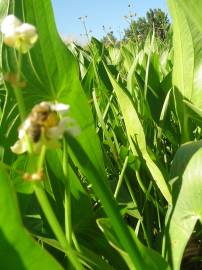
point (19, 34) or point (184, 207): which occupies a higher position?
point (19, 34)

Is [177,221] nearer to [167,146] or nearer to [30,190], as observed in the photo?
[30,190]

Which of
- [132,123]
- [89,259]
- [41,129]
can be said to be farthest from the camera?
[132,123]

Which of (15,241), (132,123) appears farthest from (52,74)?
(15,241)

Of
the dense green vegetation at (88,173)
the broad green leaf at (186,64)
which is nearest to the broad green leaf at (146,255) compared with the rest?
the dense green vegetation at (88,173)

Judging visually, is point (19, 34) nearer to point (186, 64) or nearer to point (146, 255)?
point (146, 255)

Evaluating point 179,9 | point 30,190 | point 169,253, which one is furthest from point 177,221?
point 179,9

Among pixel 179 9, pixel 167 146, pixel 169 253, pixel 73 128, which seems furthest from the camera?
pixel 167 146
